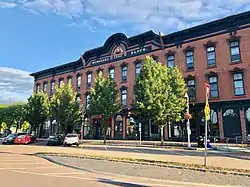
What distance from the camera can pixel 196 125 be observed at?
3072 cm

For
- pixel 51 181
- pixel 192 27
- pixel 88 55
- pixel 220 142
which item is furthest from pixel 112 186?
pixel 88 55

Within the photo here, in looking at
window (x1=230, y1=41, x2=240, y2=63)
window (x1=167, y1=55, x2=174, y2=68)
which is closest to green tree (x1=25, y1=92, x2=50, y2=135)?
window (x1=167, y1=55, x2=174, y2=68)

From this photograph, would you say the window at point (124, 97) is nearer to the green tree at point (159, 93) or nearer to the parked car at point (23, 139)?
the green tree at point (159, 93)

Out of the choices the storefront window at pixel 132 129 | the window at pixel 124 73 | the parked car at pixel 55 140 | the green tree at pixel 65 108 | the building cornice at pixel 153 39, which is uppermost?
the building cornice at pixel 153 39

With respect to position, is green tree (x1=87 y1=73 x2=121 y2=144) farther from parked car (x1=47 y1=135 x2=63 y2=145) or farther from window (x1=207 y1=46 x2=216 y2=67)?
window (x1=207 y1=46 x2=216 y2=67)

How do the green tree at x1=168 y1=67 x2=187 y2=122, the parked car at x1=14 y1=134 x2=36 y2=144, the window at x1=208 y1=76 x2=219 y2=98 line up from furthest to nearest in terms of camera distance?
the parked car at x1=14 y1=134 x2=36 y2=144
the window at x1=208 y1=76 x2=219 y2=98
the green tree at x1=168 y1=67 x2=187 y2=122

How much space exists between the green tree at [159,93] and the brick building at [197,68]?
3.11 metres

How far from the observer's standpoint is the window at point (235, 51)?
29.0 m

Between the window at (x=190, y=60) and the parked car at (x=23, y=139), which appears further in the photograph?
the parked car at (x=23, y=139)

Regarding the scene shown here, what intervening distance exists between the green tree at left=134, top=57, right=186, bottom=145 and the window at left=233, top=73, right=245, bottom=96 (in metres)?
5.41

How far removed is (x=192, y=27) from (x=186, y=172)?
25220 mm

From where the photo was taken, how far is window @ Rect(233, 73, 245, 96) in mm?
28359

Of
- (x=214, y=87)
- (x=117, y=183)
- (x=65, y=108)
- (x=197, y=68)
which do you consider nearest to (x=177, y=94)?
(x=214, y=87)

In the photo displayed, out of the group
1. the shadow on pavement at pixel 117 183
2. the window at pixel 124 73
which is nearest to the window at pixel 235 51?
the window at pixel 124 73
